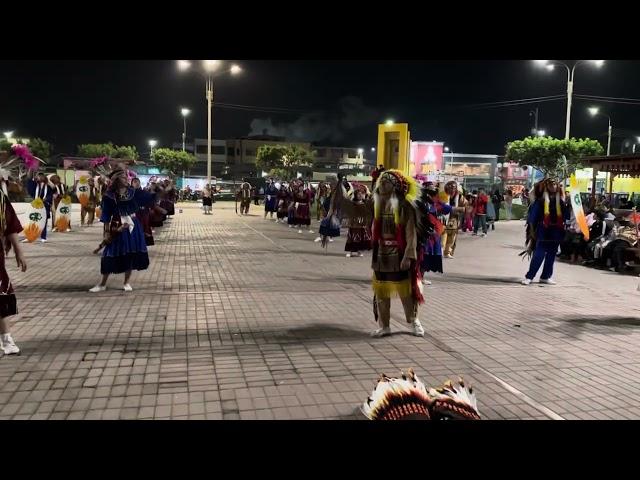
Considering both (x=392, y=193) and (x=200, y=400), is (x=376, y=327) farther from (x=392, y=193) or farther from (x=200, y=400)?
(x=200, y=400)

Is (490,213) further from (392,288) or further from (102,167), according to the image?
(392,288)

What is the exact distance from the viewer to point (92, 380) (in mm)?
4812

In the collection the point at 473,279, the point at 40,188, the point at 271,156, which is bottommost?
the point at 473,279

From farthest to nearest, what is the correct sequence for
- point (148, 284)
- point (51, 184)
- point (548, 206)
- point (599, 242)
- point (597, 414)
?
point (51, 184) < point (599, 242) < point (548, 206) < point (148, 284) < point (597, 414)

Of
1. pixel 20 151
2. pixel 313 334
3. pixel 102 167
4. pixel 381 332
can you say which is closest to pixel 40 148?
pixel 102 167

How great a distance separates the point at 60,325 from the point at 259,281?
3874 mm

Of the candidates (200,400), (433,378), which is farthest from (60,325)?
(433,378)

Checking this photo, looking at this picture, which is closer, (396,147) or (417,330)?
(417,330)

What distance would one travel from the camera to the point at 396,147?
482 inches

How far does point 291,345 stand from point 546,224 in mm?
6366

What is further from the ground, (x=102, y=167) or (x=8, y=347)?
(x=102, y=167)

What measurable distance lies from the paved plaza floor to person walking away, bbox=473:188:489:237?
9365 mm

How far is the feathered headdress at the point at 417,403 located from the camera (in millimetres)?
3838

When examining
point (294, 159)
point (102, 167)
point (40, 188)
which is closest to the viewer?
point (102, 167)
